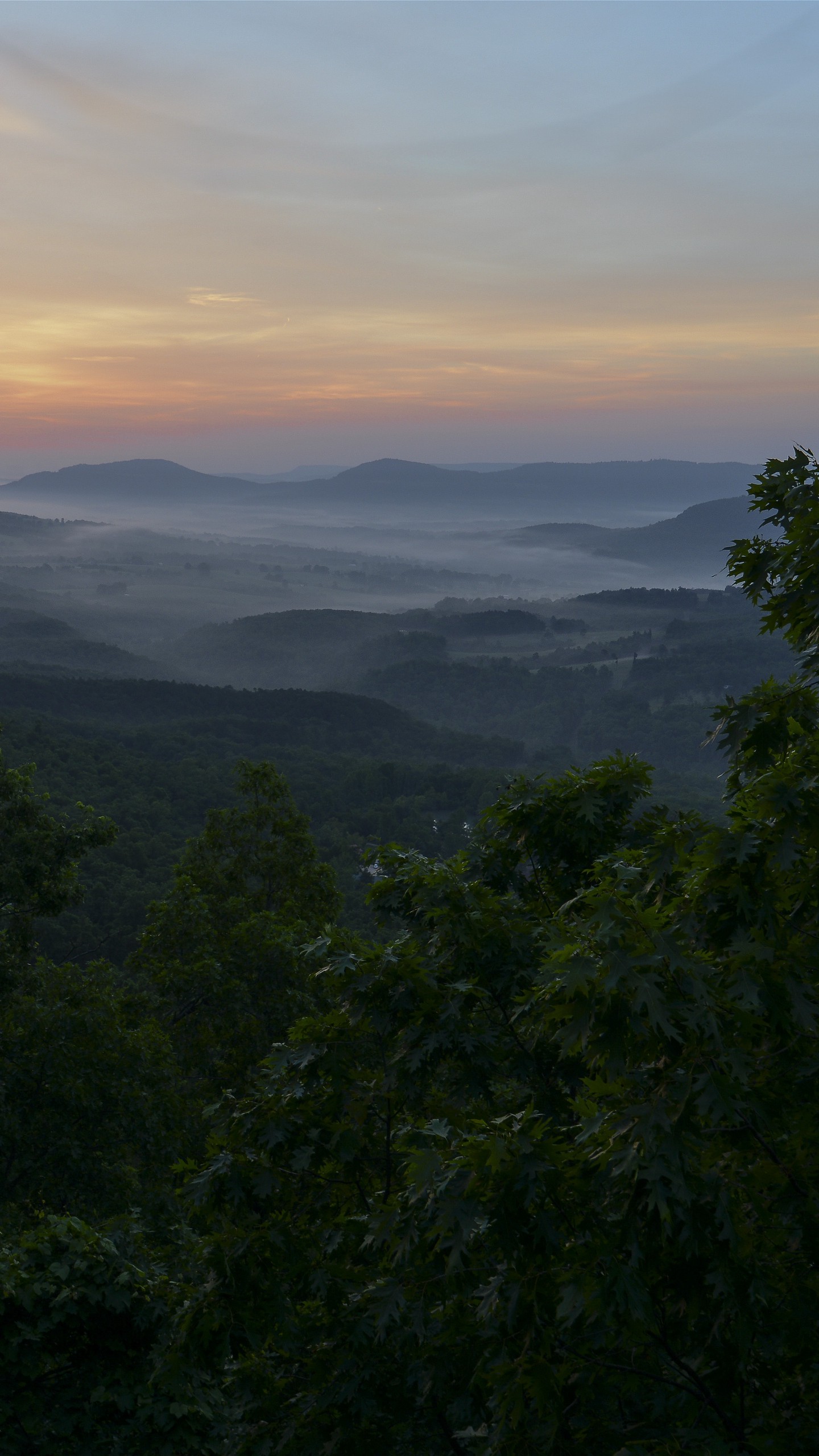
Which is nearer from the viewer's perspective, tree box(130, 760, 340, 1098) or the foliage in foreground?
the foliage in foreground

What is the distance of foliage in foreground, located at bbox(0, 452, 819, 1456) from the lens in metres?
4.61

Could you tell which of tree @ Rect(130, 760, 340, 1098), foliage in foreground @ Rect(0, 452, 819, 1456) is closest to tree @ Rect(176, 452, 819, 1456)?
foliage in foreground @ Rect(0, 452, 819, 1456)

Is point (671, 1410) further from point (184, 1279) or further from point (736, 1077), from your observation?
point (184, 1279)

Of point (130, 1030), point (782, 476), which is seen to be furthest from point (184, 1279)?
point (782, 476)

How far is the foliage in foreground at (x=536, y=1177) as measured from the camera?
4605 mm

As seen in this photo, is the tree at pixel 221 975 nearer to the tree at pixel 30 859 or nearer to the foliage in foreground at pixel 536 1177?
the tree at pixel 30 859

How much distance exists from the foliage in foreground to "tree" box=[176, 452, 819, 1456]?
21 mm

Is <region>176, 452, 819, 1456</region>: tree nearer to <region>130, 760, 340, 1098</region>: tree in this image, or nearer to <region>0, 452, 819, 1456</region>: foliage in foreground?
<region>0, 452, 819, 1456</region>: foliage in foreground

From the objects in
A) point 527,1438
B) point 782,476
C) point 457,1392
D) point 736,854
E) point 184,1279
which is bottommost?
point 184,1279

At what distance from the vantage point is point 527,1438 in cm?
492

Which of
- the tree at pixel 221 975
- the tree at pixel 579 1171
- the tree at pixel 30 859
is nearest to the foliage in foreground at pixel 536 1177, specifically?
the tree at pixel 579 1171

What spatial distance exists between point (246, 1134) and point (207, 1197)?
487mm

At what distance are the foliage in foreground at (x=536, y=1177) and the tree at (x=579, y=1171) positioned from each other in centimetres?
2

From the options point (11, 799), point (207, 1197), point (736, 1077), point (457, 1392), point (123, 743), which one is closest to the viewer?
point (736, 1077)
